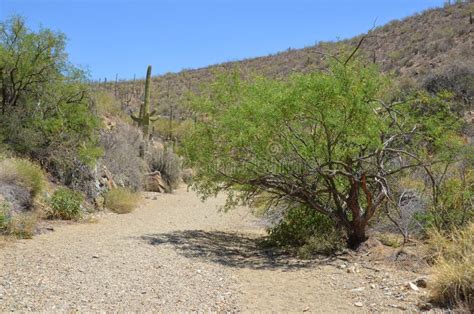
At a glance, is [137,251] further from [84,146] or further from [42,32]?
[42,32]

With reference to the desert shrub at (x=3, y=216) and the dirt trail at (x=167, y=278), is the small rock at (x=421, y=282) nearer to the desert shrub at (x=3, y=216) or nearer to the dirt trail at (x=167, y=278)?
the dirt trail at (x=167, y=278)

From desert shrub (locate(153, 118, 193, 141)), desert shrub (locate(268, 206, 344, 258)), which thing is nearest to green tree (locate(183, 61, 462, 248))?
desert shrub (locate(268, 206, 344, 258))

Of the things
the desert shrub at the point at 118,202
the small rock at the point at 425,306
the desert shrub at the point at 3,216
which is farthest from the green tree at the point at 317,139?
the desert shrub at the point at 118,202

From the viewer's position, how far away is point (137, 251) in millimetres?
9547

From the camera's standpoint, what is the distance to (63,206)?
13.0 m

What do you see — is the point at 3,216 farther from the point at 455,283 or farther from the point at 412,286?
the point at 455,283

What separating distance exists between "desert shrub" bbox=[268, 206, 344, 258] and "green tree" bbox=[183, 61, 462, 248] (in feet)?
1.00

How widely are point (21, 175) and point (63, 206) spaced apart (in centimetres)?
137

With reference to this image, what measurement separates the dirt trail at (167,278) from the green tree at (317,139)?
63.4 inches

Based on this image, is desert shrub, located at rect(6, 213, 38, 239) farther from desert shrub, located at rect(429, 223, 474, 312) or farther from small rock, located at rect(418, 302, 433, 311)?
desert shrub, located at rect(429, 223, 474, 312)

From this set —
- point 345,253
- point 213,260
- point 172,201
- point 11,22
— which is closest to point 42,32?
point 11,22

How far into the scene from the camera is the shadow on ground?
938 cm

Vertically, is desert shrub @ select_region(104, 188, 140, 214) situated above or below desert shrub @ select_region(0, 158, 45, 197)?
below

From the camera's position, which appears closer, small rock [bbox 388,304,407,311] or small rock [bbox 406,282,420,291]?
small rock [bbox 388,304,407,311]
